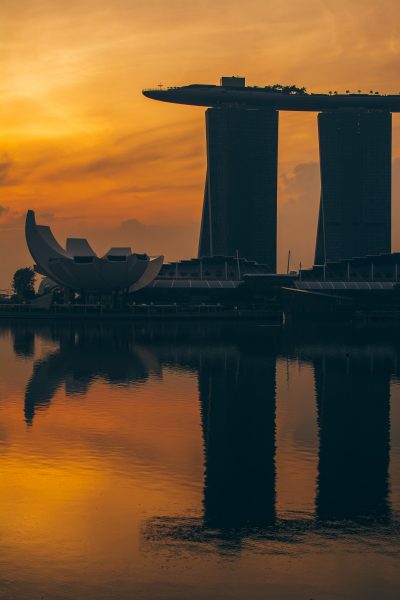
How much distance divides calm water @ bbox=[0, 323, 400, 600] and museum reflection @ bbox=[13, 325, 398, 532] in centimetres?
13

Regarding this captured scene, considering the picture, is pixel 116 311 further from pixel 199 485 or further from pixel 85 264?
pixel 199 485

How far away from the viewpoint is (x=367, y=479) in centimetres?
3338

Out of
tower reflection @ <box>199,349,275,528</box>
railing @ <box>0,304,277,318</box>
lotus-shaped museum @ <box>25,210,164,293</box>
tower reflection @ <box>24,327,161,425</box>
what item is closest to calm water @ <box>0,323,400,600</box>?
tower reflection @ <box>199,349,275,528</box>

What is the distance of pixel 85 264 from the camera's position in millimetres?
156250

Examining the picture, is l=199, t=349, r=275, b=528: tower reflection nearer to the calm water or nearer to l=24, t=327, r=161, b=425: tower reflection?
the calm water

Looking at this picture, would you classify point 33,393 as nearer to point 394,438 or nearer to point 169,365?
point 169,365

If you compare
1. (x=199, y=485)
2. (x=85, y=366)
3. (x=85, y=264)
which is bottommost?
(x=199, y=485)

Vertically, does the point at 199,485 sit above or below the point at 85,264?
below

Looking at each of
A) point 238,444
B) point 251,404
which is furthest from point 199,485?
point 251,404

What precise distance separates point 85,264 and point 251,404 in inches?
4171

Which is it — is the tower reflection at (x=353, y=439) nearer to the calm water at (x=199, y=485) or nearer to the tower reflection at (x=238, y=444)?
the calm water at (x=199, y=485)

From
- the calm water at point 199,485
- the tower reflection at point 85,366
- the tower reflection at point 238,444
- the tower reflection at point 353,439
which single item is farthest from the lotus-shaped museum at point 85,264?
the calm water at point 199,485

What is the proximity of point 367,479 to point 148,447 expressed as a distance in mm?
10511

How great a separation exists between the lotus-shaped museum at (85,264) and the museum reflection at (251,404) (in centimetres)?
4057
